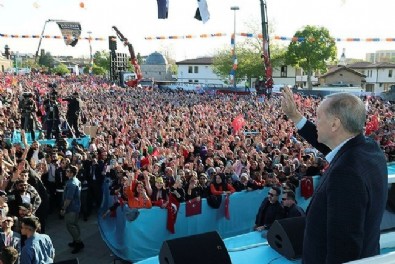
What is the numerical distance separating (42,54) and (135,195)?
355 feet

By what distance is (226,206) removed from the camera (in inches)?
305

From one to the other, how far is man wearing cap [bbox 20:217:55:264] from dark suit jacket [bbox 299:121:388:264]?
3.49 m

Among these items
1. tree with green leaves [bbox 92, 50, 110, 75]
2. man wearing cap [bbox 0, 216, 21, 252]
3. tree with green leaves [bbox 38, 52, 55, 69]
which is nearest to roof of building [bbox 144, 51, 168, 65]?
tree with green leaves [bbox 92, 50, 110, 75]

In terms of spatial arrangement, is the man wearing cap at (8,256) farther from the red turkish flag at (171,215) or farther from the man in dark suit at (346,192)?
the red turkish flag at (171,215)

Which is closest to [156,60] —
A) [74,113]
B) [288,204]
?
[74,113]

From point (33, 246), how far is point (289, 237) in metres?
2.95

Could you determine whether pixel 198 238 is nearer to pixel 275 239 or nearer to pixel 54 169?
pixel 275 239

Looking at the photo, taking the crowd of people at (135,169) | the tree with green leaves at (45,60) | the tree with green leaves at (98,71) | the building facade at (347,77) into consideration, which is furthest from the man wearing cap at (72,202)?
the tree with green leaves at (45,60)

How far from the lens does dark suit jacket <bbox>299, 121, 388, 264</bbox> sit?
170cm

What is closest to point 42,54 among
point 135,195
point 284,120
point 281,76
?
point 281,76

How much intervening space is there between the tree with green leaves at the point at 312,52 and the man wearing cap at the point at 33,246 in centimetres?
5621

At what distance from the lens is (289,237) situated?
4.68m

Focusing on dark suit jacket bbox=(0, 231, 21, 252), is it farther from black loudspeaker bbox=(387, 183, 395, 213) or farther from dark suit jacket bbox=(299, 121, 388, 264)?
black loudspeaker bbox=(387, 183, 395, 213)

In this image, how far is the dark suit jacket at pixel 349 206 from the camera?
5.58 ft
